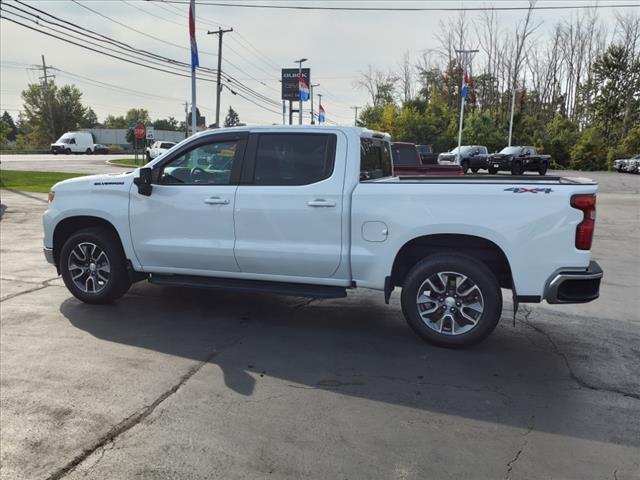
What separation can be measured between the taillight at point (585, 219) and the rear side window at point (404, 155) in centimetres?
939

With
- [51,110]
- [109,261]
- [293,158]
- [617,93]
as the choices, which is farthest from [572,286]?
[51,110]

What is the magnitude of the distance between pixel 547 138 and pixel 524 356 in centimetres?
5050

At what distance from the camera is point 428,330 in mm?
4836

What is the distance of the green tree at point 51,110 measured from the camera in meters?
81.5

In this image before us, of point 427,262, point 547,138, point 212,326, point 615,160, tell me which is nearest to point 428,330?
point 427,262

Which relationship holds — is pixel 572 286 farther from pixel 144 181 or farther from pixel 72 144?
pixel 72 144

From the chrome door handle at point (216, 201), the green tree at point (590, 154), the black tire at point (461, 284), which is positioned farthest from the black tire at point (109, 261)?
the green tree at point (590, 154)

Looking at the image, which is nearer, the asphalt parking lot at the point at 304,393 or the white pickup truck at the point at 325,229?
the asphalt parking lot at the point at 304,393

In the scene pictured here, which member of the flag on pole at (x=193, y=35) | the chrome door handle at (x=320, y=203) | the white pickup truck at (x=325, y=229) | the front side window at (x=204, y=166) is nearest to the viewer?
the white pickup truck at (x=325, y=229)

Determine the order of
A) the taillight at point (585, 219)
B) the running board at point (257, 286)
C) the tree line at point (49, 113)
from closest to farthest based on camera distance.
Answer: the taillight at point (585, 219)
the running board at point (257, 286)
the tree line at point (49, 113)

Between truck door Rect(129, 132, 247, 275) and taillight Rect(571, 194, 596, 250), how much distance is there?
308cm

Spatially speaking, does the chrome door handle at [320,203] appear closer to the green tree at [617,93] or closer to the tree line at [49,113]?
the green tree at [617,93]

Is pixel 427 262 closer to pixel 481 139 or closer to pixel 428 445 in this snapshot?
pixel 428 445

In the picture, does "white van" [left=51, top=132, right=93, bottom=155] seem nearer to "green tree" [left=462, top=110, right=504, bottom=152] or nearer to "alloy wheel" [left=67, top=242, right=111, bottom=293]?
"green tree" [left=462, top=110, right=504, bottom=152]
